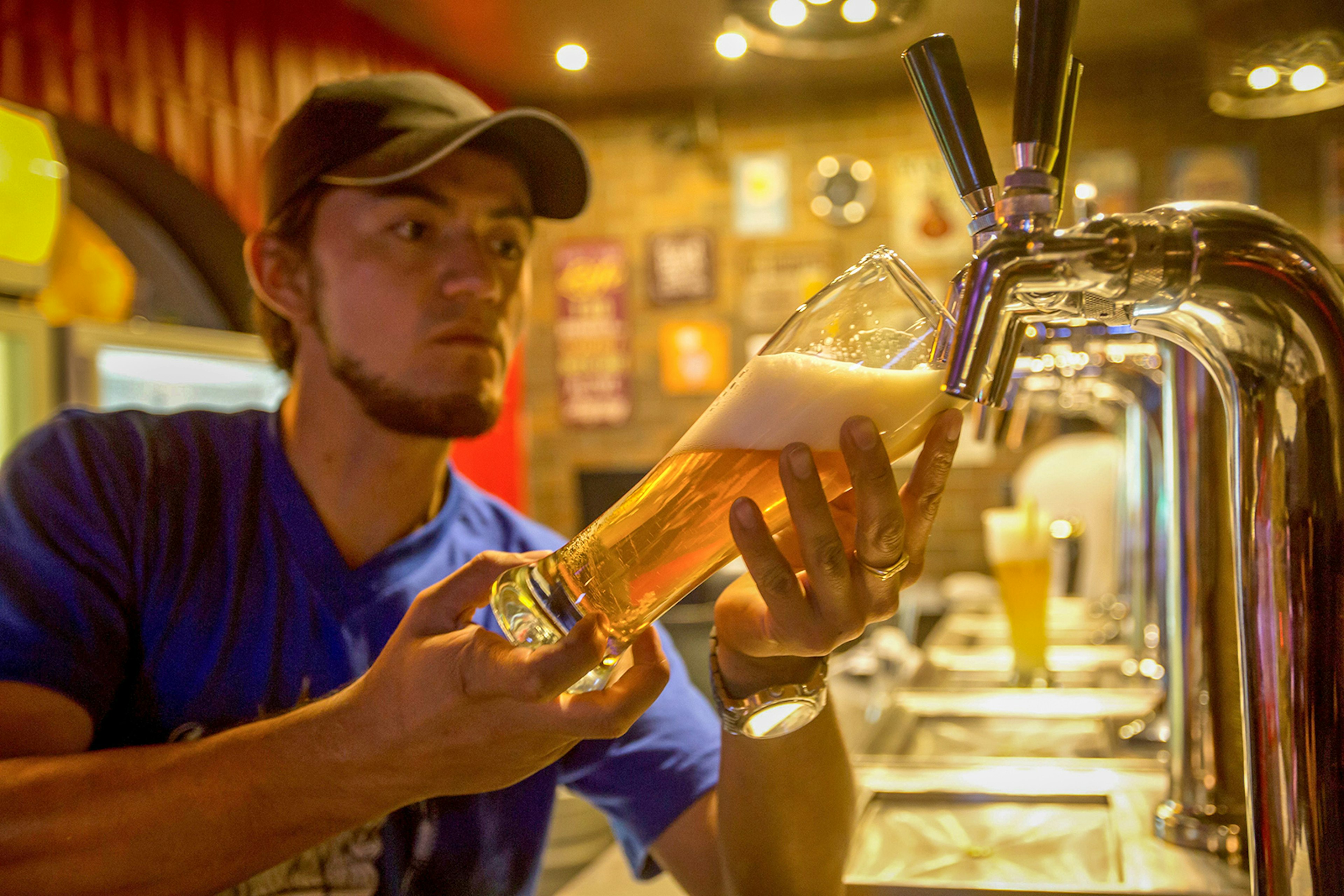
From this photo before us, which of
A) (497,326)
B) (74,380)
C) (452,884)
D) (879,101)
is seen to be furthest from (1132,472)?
(879,101)

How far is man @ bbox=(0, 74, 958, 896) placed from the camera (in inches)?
23.7

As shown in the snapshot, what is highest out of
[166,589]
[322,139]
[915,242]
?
[915,242]

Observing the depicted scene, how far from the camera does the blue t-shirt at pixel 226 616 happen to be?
2.91 feet

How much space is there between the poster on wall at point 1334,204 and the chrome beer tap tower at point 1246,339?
4336 mm

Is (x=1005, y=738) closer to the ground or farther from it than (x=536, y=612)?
closer to the ground

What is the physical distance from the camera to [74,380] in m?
2.20

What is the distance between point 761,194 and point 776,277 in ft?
1.35

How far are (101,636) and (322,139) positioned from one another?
53cm

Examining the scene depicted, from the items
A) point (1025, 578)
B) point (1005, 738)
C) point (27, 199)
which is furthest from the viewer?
point (27, 199)

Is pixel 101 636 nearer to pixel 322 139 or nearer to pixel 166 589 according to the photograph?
pixel 166 589

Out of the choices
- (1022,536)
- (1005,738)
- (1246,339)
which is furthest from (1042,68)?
(1022,536)

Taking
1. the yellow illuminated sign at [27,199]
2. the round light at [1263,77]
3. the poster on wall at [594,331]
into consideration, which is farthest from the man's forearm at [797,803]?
the poster on wall at [594,331]

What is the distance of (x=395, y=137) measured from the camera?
1.02 meters

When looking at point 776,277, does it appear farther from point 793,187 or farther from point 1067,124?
point 1067,124
